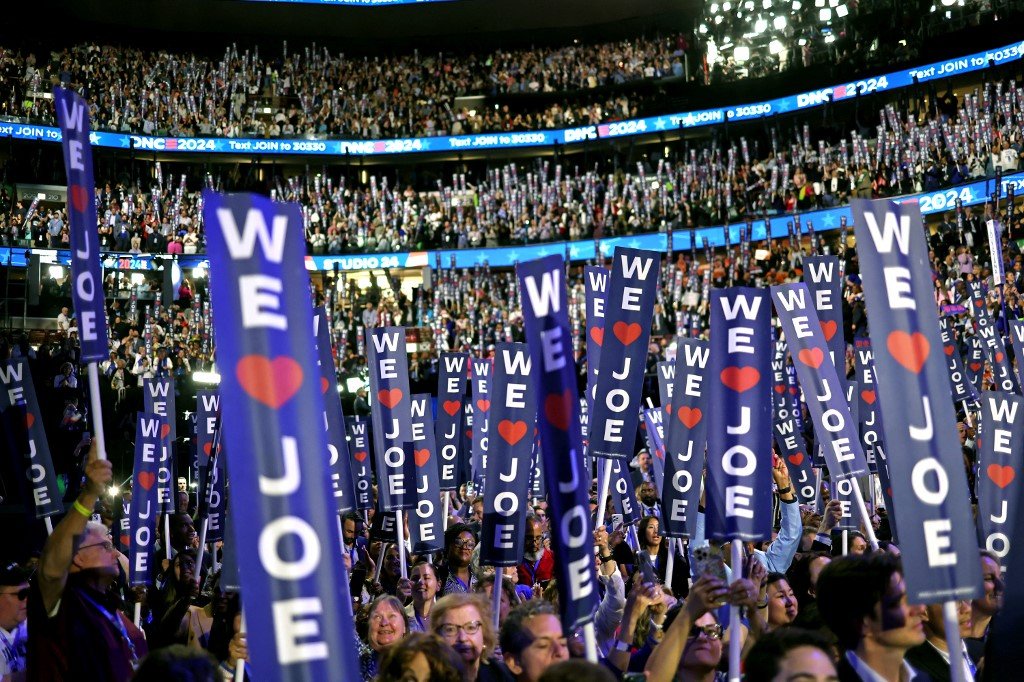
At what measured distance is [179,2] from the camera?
43062 mm

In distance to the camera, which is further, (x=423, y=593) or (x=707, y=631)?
(x=423, y=593)

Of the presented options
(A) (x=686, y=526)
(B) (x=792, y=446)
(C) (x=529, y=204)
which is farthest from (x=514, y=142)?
(A) (x=686, y=526)

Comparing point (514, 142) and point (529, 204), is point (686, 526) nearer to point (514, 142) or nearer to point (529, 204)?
point (529, 204)

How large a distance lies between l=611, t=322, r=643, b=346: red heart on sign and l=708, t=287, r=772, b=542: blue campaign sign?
2.20 meters

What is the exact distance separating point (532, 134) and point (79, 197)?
3369 centimetres

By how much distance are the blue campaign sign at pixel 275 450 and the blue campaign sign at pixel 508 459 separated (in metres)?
4.09

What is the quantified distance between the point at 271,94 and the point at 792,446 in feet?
107

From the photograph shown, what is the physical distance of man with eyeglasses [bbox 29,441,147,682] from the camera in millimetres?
4422

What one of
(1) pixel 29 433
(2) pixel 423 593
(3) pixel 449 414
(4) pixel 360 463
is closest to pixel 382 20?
(4) pixel 360 463

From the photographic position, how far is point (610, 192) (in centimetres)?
3559

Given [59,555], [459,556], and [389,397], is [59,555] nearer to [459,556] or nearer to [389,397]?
[459,556]

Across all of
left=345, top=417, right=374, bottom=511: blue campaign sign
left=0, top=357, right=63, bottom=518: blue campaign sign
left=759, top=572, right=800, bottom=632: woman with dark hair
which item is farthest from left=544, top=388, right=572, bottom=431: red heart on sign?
left=345, top=417, right=374, bottom=511: blue campaign sign

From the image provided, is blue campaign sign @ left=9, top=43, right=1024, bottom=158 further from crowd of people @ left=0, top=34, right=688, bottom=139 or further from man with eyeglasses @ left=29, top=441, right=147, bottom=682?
man with eyeglasses @ left=29, top=441, right=147, bottom=682

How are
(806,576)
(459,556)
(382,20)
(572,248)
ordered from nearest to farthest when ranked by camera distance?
(806,576) → (459,556) → (572,248) → (382,20)
